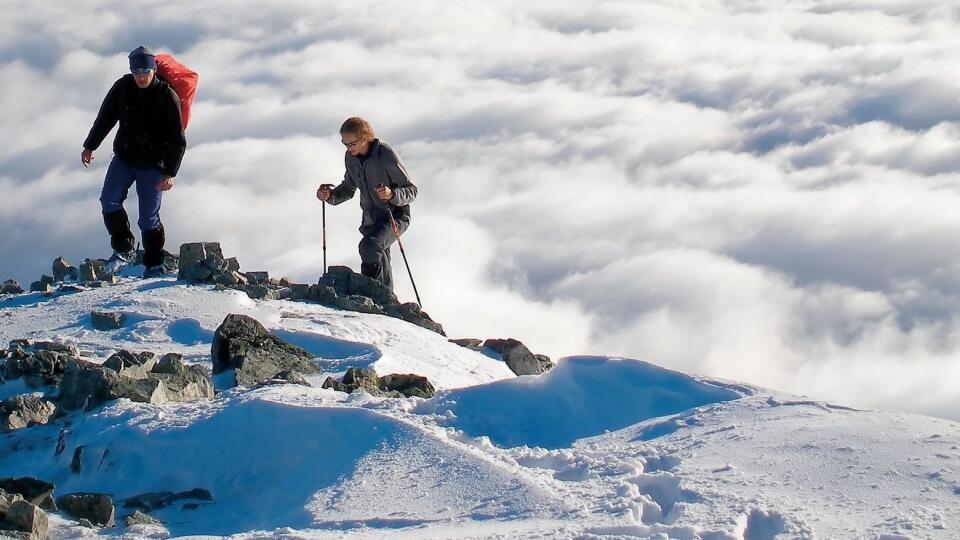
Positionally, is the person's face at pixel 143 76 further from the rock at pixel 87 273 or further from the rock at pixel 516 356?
the rock at pixel 516 356

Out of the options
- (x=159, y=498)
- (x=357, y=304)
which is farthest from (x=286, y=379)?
(x=357, y=304)

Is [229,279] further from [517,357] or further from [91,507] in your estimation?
[91,507]

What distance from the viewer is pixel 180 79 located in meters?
10.1

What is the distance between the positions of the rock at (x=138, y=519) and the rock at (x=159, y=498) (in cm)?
20

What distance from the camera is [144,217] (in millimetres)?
10414

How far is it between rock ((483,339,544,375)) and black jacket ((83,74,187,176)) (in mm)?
3277

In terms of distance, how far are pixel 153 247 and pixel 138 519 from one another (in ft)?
21.0

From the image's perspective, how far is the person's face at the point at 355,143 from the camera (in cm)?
1070

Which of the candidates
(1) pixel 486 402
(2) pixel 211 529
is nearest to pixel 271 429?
(2) pixel 211 529

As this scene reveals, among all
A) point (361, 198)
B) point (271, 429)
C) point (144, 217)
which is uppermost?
point (361, 198)

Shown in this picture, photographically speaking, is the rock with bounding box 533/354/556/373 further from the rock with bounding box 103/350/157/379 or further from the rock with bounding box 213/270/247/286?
the rock with bounding box 103/350/157/379

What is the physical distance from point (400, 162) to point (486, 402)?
16.8ft

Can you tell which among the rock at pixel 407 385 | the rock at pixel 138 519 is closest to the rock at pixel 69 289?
the rock at pixel 407 385

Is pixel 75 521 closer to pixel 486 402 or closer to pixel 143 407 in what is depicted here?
pixel 143 407
